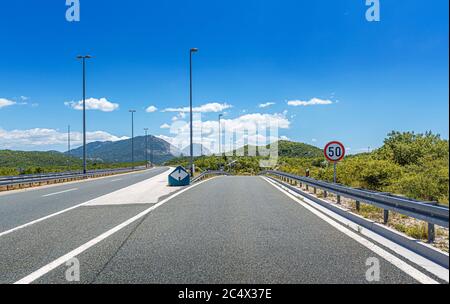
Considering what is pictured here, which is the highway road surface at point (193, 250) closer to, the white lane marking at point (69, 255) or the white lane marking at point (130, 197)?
the white lane marking at point (69, 255)

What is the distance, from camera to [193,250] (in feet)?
21.1

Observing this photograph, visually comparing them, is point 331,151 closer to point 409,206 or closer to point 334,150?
point 334,150

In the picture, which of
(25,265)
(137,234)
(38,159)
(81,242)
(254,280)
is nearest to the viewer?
(254,280)

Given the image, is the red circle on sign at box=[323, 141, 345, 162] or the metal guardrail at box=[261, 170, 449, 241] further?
the red circle on sign at box=[323, 141, 345, 162]

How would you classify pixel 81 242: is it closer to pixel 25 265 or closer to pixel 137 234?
pixel 137 234

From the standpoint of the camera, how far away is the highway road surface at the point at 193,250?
4.99 meters

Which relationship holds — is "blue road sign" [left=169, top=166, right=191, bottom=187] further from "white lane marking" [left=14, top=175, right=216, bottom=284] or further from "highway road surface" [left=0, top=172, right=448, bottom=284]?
"white lane marking" [left=14, top=175, right=216, bottom=284]

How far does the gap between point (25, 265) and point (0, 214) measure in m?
7.07

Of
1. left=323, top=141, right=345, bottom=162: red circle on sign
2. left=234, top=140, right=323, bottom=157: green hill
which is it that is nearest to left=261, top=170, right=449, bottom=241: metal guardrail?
left=323, top=141, right=345, bottom=162: red circle on sign

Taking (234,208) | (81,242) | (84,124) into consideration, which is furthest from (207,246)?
(84,124)

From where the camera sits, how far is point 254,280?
4.79 meters

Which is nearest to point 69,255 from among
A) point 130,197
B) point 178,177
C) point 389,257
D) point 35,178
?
point 389,257

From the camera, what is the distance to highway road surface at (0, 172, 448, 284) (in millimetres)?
4988
